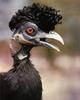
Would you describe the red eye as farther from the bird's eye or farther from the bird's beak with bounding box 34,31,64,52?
the bird's beak with bounding box 34,31,64,52

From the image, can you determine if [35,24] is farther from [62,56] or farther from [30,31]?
[62,56]

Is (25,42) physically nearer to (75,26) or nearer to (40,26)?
(40,26)

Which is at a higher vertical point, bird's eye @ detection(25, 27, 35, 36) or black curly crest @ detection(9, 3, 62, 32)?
black curly crest @ detection(9, 3, 62, 32)

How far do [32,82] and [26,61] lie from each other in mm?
245

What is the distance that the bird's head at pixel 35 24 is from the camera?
29.2ft

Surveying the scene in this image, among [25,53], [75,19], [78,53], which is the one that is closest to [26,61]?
[25,53]

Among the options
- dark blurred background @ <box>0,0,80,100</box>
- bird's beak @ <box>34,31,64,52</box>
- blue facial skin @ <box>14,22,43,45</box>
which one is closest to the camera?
bird's beak @ <box>34,31,64,52</box>

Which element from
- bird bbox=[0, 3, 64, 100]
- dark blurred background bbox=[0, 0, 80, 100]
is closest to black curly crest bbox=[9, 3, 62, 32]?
bird bbox=[0, 3, 64, 100]

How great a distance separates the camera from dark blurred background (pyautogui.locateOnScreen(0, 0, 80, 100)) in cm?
1412

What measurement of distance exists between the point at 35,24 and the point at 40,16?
12cm

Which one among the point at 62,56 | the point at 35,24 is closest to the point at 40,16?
the point at 35,24

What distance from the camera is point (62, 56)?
17.2m

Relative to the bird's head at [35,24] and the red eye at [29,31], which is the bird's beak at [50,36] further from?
the red eye at [29,31]

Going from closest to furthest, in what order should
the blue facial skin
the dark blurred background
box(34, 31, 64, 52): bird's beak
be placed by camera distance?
box(34, 31, 64, 52): bird's beak, the blue facial skin, the dark blurred background
